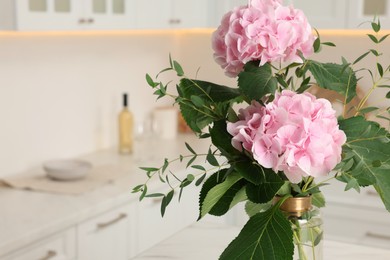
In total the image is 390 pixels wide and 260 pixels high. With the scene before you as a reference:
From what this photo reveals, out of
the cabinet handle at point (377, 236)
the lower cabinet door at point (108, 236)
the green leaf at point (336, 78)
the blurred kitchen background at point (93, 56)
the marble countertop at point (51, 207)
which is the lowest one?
the cabinet handle at point (377, 236)

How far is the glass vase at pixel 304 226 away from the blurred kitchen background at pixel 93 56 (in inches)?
73.9

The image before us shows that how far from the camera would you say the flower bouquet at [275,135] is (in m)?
1.19

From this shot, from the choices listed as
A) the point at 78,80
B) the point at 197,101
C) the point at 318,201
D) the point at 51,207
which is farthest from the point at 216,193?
the point at 78,80

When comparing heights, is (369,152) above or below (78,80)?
above

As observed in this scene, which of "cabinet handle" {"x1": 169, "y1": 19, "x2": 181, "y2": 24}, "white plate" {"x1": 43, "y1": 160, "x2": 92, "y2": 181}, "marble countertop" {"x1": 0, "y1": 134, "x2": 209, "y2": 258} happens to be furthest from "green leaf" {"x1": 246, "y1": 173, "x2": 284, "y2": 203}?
"cabinet handle" {"x1": 169, "y1": 19, "x2": 181, "y2": 24}

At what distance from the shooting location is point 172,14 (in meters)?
4.04

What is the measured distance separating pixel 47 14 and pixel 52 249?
3.17 feet

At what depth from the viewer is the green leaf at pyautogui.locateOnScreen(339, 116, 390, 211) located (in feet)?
4.19

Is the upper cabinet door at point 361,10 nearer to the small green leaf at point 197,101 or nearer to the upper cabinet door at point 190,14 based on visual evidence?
the upper cabinet door at point 190,14

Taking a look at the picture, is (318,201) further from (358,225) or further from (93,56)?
(93,56)

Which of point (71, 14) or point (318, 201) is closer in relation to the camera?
point (318, 201)

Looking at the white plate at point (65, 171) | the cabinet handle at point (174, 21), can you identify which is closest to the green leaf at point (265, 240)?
the white plate at point (65, 171)

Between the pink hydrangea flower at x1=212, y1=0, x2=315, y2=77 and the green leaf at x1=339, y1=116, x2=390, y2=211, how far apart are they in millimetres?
161

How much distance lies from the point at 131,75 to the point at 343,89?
9.89ft
